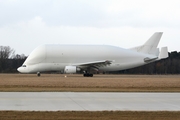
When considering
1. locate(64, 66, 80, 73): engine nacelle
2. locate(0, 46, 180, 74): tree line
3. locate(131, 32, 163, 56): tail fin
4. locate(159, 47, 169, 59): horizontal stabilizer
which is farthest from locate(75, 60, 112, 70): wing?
locate(0, 46, 180, 74): tree line

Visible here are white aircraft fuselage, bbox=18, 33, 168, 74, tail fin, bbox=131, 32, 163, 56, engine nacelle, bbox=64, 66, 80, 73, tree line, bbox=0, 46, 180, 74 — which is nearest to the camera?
engine nacelle, bbox=64, 66, 80, 73

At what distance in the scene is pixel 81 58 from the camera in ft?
180

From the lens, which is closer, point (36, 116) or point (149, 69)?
point (36, 116)

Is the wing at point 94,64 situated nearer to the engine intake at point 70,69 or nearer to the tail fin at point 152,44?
the engine intake at point 70,69

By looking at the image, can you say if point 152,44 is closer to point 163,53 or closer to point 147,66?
point 163,53

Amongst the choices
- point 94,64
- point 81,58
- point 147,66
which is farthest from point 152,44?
point 147,66

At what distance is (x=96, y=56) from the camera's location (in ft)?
Answer: 182

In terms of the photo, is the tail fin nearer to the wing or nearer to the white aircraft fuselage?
the white aircraft fuselage

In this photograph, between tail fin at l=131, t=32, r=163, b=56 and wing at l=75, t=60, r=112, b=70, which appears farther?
tail fin at l=131, t=32, r=163, b=56

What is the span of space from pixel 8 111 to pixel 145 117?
4.63m

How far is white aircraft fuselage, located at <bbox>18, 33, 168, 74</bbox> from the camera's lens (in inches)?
2117

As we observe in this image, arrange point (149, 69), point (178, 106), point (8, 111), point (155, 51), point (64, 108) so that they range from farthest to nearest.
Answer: point (149, 69) → point (155, 51) → point (178, 106) → point (64, 108) → point (8, 111)

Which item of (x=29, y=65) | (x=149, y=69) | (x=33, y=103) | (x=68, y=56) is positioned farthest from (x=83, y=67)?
(x=149, y=69)

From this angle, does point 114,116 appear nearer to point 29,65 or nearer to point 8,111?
point 8,111
